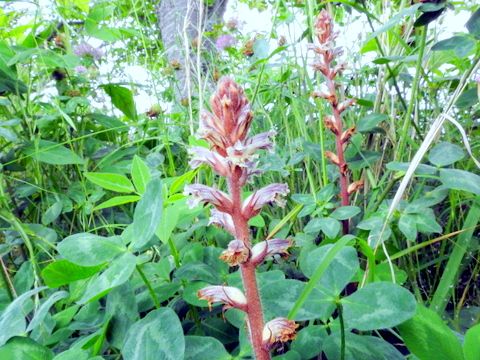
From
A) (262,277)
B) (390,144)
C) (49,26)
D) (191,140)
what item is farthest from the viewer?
(49,26)

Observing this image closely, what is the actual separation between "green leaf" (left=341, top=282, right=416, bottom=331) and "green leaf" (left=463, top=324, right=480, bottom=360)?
3.0 inches

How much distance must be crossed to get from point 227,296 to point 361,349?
Answer: 244 mm

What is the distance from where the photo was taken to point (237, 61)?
271 cm

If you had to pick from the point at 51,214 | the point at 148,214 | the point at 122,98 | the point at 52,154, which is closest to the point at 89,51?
the point at 122,98

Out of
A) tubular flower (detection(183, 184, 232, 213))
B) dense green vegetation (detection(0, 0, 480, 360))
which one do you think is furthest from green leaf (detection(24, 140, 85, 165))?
tubular flower (detection(183, 184, 232, 213))

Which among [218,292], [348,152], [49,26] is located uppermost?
[49,26]

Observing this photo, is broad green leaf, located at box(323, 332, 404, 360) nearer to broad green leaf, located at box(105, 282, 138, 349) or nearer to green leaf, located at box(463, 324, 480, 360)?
green leaf, located at box(463, 324, 480, 360)

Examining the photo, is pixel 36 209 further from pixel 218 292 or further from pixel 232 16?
pixel 232 16

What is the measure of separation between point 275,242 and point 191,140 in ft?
2.26

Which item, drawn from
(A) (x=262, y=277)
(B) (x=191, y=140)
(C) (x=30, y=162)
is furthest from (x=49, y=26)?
(A) (x=262, y=277)

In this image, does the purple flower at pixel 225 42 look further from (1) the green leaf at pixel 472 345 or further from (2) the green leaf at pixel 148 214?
(1) the green leaf at pixel 472 345

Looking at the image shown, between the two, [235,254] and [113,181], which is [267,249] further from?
[113,181]

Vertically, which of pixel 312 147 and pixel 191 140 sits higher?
pixel 191 140

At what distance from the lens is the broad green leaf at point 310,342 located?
77cm
